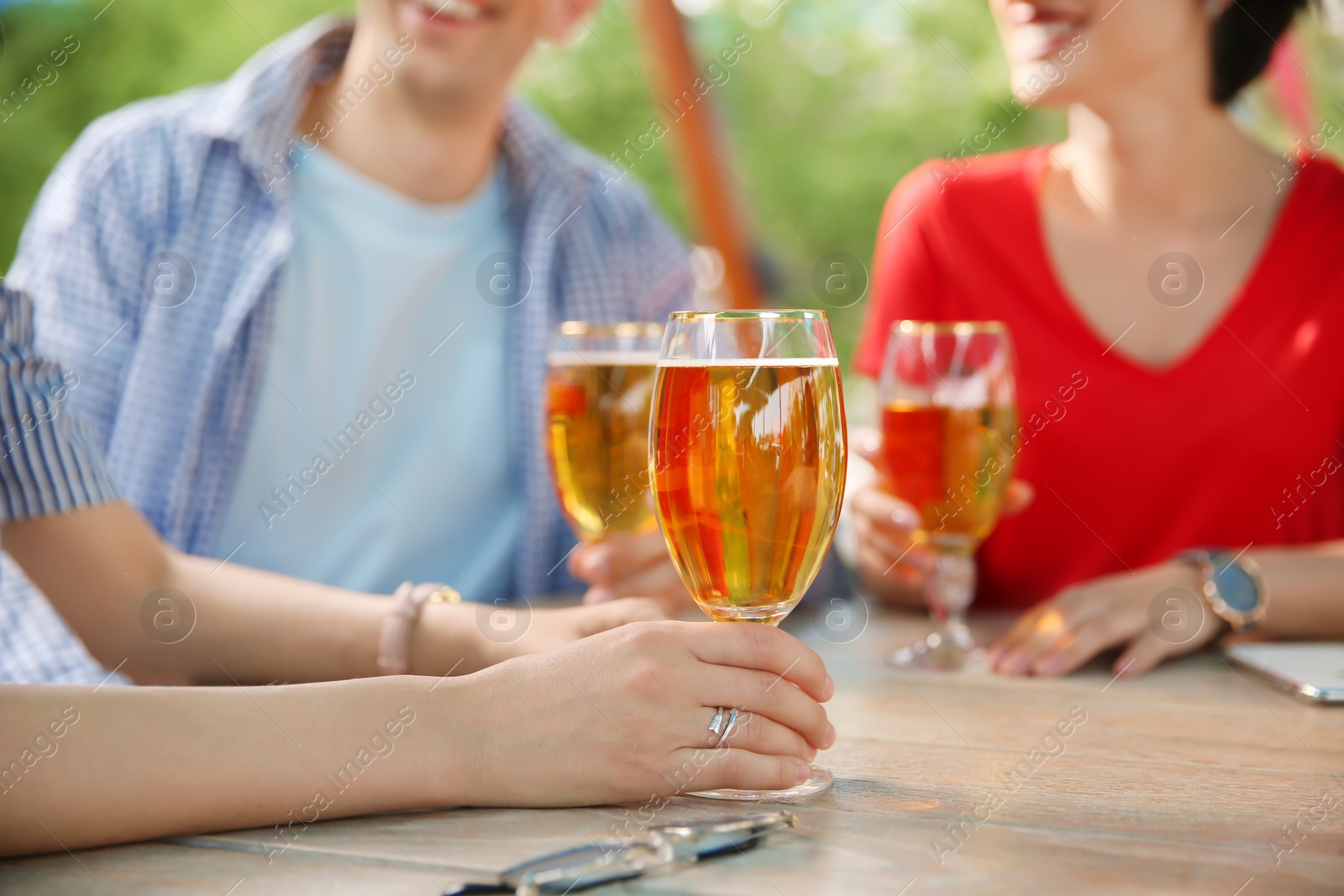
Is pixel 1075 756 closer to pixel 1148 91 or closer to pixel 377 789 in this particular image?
pixel 377 789

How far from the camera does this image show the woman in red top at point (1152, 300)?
1.91 metres

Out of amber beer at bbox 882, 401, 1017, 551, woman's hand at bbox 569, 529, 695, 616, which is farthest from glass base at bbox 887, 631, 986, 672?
woman's hand at bbox 569, 529, 695, 616

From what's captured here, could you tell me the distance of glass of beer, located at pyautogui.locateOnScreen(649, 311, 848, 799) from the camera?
83 centimetres

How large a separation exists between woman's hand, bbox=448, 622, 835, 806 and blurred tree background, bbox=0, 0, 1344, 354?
16.5ft

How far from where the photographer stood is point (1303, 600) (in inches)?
55.0

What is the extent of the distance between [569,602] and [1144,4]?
1.35 meters

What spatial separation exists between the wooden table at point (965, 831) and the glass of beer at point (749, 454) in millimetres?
94

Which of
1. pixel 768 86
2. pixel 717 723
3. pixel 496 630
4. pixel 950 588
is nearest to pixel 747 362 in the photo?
pixel 717 723

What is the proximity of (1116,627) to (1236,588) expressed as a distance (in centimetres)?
21

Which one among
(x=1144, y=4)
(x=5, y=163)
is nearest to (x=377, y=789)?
(x=1144, y=4)

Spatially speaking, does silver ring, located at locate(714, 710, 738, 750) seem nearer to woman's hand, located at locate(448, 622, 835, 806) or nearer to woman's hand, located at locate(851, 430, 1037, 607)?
woman's hand, located at locate(448, 622, 835, 806)

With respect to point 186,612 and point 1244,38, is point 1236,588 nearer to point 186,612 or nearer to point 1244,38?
point 1244,38

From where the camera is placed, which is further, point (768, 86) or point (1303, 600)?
point (768, 86)

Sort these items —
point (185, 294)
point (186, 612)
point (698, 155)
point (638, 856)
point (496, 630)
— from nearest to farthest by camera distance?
point (638, 856)
point (496, 630)
point (186, 612)
point (185, 294)
point (698, 155)
